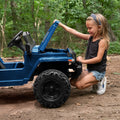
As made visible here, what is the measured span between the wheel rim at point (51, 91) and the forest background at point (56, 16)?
16.8 feet

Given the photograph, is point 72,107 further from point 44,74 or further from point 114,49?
point 114,49

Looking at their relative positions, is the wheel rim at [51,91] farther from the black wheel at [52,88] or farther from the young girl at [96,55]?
the young girl at [96,55]

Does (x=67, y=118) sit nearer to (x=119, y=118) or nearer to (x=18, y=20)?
(x=119, y=118)

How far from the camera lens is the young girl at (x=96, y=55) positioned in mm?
2840

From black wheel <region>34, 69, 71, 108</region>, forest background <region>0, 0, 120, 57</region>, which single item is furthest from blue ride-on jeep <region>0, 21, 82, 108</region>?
forest background <region>0, 0, 120, 57</region>

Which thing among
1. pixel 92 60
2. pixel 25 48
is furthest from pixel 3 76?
pixel 92 60

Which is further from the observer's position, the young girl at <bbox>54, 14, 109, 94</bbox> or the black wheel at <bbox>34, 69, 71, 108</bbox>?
the young girl at <bbox>54, 14, 109, 94</bbox>

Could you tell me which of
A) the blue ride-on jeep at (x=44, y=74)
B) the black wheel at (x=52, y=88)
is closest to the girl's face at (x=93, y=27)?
the blue ride-on jeep at (x=44, y=74)

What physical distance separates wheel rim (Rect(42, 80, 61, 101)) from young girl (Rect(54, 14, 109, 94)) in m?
0.54

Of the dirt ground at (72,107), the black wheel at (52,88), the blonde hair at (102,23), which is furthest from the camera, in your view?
the blonde hair at (102,23)

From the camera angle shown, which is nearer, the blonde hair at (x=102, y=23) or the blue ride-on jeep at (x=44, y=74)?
the blue ride-on jeep at (x=44, y=74)

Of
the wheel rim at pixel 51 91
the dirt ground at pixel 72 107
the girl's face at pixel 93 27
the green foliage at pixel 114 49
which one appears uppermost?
the girl's face at pixel 93 27

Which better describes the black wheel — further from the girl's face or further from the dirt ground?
the girl's face

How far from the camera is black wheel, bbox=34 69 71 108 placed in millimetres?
2555
